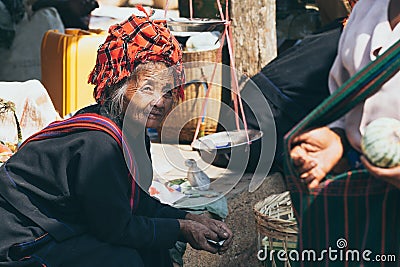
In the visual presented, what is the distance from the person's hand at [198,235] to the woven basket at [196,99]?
2327 mm

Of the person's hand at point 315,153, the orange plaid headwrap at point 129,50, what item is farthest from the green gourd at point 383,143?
the orange plaid headwrap at point 129,50

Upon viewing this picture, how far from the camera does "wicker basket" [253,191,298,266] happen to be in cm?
274

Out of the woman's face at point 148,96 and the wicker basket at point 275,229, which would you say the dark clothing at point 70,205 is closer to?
the woman's face at point 148,96

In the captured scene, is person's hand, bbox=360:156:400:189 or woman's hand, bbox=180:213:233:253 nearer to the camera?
person's hand, bbox=360:156:400:189

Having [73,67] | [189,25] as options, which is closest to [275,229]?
[189,25]

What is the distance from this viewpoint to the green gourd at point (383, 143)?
1.66 metres

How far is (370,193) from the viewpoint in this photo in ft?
6.29

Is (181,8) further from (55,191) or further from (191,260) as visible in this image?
(55,191)

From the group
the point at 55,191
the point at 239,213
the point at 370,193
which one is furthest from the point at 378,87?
the point at 239,213

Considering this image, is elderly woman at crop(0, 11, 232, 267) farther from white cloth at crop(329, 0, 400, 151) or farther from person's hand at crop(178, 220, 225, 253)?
white cloth at crop(329, 0, 400, 151)

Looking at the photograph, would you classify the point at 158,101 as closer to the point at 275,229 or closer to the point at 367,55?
the point at 275,229

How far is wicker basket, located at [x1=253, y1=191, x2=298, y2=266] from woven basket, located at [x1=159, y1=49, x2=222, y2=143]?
199cm

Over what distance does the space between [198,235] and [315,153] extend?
93 centimetres

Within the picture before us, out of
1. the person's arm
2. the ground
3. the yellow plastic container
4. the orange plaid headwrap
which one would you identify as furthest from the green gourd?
the yellow plastic container
